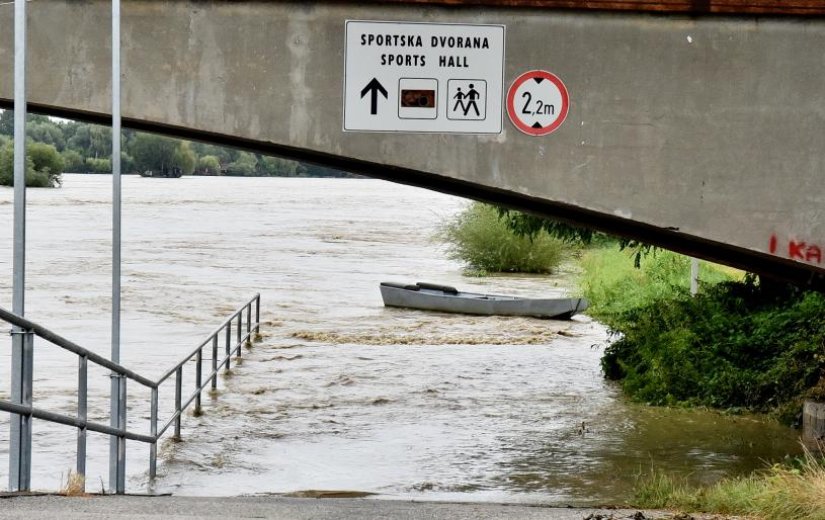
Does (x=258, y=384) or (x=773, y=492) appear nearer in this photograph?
(x=773, y=492)

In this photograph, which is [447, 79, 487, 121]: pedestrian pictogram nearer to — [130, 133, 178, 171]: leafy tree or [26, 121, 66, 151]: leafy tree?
[26, 121, 66, 151]: leafy tree

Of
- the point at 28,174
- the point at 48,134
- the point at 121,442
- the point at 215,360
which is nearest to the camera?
the point at 121,442

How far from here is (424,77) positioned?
26.4ft

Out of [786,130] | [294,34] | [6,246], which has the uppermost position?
[294,34]

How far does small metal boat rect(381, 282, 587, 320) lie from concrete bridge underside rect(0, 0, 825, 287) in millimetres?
18456

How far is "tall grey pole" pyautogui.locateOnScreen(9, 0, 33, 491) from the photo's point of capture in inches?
251

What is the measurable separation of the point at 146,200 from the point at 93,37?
91.1m

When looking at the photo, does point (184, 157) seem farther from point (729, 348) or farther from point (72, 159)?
point (729, 348)

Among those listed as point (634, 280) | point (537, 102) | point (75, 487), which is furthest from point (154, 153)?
point (75, 487)

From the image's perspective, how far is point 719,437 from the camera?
13.8 meters

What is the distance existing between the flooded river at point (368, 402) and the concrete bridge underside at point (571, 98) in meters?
2.99

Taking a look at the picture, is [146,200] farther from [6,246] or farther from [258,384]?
[258,384]

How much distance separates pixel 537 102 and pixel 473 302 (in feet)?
64.1

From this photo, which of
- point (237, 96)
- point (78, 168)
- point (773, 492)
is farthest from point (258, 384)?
point (78, 168)
